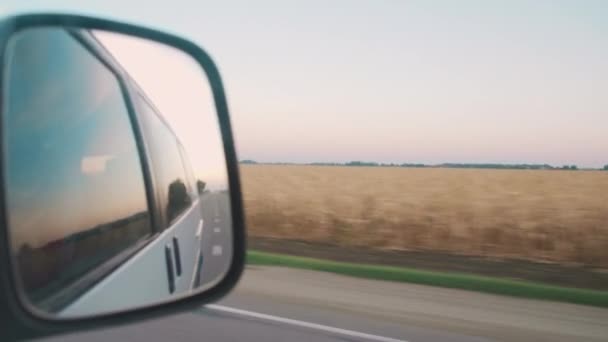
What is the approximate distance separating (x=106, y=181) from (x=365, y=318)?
19.0 ft

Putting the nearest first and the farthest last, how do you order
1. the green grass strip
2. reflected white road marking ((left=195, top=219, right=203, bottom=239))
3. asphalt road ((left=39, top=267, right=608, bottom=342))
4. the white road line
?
1. reflected white road marking ((left=195, top=219, right=203, bottom=239))
2. asphalt road ((left=39, top=267, right=608, bottom=342))
3. the white road line
4. the green grass strip

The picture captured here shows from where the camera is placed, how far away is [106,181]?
2.06m

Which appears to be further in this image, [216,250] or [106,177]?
[216,250]

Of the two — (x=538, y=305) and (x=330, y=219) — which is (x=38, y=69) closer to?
(x=538, y=305)

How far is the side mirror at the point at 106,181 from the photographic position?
4.90 ft

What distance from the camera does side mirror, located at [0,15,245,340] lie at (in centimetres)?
149

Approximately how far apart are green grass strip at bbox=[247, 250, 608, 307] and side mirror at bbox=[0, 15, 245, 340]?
24.4 feet

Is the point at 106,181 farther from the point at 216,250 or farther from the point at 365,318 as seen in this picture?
the point at 365,318

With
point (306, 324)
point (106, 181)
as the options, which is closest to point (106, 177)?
point (106, 181)

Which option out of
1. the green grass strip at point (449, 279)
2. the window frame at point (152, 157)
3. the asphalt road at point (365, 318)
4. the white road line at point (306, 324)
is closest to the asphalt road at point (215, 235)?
the window frame at point (152, 157)

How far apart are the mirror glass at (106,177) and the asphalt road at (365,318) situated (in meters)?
3.30

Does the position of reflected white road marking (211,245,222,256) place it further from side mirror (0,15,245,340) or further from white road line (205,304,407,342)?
white road line (205,304,407,342)

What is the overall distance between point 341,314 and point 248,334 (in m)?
1.40

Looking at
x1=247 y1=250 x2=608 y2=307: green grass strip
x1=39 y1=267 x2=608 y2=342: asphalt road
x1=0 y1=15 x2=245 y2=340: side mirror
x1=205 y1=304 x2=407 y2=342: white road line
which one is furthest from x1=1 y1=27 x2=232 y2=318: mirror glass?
x1=247 y1=250 x2=608 y2=307: green grass strip
